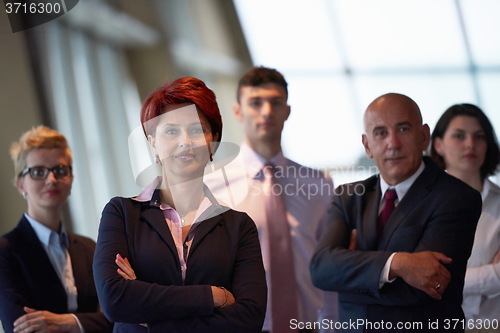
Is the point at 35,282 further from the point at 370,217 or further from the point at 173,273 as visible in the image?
the point at 370,217

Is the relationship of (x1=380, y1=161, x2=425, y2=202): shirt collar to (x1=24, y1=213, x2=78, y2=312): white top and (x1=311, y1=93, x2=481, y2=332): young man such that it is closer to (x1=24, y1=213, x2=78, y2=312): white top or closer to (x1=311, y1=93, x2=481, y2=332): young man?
(x1=311, y1=93, x2=481, y2=332): young man

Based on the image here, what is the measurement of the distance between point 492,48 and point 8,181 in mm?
2725

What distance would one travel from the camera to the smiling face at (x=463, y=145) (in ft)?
11.1

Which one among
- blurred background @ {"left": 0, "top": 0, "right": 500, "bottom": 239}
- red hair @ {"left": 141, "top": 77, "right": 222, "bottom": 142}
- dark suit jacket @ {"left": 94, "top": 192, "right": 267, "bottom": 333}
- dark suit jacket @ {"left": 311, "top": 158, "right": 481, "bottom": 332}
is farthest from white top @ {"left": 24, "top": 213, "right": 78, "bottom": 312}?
dark suit jacket @ {"left": 311, "top": 158, "right": 481, "bottom": 332}

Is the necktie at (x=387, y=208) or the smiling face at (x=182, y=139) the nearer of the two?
the smiling face at (x=182, y=139)

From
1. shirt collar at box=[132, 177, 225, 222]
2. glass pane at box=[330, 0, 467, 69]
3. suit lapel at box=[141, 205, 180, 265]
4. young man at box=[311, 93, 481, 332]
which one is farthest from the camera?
glass pane at box=[330, 0, 467, 69]

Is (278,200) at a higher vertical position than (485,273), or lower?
higher

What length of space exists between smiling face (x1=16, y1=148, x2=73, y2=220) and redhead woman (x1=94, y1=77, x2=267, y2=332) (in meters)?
0.90

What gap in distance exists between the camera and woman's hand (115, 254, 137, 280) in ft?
7.53

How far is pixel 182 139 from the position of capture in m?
2.43

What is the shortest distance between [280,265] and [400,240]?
2.50ft

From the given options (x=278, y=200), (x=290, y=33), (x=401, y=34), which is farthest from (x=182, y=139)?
(x=401, y=34)

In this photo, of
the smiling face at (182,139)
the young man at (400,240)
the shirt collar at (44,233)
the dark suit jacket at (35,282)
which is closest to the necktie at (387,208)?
the young man at (400,240)

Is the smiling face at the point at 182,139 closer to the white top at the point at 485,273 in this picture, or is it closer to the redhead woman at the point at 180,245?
the redhead woman at the point at 180,245
